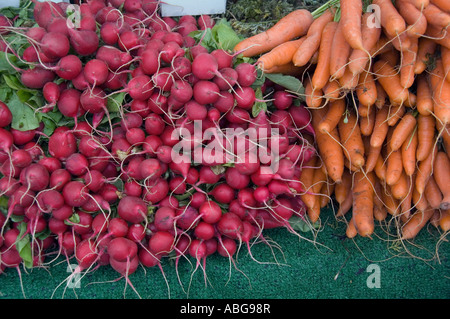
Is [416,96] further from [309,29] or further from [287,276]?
[287,276]

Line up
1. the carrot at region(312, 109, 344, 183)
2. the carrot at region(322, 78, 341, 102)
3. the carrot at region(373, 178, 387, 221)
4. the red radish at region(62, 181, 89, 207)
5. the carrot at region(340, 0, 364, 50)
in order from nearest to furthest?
the red radish at region(62, 181, 89, 207) < the carrot at region(340, 0, 364, 50) < the carrot at region(322, 78, 341, 102) < the carrot at region(312, 109, 344, 183) < the carrot at region(373, 178, 387, 221)

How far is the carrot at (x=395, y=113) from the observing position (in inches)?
67.9

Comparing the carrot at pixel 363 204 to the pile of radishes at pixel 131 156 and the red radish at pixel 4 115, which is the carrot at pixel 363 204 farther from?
the red radish at pixel 4 115

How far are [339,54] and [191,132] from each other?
2.60 feet

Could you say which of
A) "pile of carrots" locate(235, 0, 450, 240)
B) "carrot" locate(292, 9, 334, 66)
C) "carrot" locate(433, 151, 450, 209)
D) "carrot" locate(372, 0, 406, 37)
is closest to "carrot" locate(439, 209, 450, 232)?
"pile of carrots" locate(235, 0, 450, 240)

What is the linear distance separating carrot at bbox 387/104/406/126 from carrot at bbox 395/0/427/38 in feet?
1.09

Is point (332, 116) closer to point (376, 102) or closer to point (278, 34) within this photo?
point (376, 102)

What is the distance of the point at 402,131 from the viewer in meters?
1.71

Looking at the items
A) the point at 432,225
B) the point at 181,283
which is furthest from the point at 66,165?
the point at 432,225

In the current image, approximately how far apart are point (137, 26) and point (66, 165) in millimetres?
813

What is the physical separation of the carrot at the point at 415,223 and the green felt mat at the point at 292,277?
0.05m

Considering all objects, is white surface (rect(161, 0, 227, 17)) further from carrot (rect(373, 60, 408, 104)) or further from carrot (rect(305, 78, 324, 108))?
carrot (rect(373, 60, 408, 104))

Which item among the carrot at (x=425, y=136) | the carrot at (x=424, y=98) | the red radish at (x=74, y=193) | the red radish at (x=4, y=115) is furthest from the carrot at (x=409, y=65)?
the red radish at (x=4, y=115)

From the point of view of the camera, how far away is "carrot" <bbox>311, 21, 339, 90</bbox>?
5.64 feet
